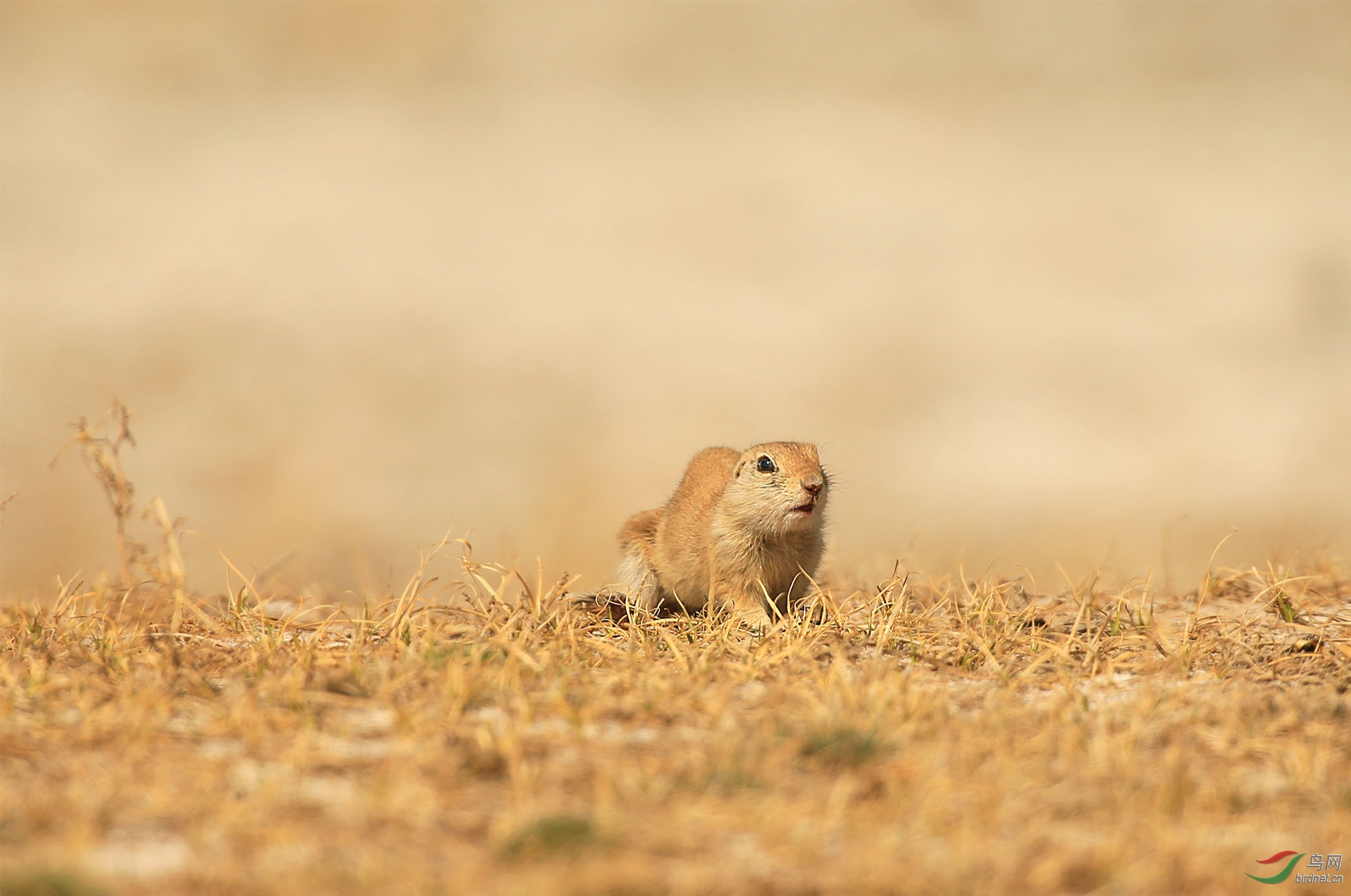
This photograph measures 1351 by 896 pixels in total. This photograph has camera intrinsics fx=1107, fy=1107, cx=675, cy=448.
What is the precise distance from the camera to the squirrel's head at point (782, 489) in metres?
5.66

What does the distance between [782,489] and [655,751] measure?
2.51m

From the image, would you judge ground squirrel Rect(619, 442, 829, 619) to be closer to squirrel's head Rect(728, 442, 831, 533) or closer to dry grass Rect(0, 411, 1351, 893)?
squirrel's head Rect(728, 442, 831, 533)

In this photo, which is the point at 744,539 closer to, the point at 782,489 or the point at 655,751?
the point at 782,489

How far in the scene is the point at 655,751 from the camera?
11.0 ft

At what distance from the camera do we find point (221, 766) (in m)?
3.14

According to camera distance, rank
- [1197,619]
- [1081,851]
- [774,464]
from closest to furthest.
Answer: [1081,851]
[1197,619]
[774,464]

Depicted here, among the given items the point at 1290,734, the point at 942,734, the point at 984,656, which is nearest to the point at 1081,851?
the point at 942,734

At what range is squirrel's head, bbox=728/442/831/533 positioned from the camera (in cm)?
566

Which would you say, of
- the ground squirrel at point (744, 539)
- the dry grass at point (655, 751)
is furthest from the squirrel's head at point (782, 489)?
the dry grass at point (655, 751)

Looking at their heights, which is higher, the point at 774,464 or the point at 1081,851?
the point at 774,464

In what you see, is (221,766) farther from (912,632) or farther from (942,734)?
(912,632)

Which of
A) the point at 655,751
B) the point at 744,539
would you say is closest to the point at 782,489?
the point at 744,539

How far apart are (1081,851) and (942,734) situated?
2.60 feet

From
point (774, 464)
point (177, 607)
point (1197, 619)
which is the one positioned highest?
point (774, 464)
